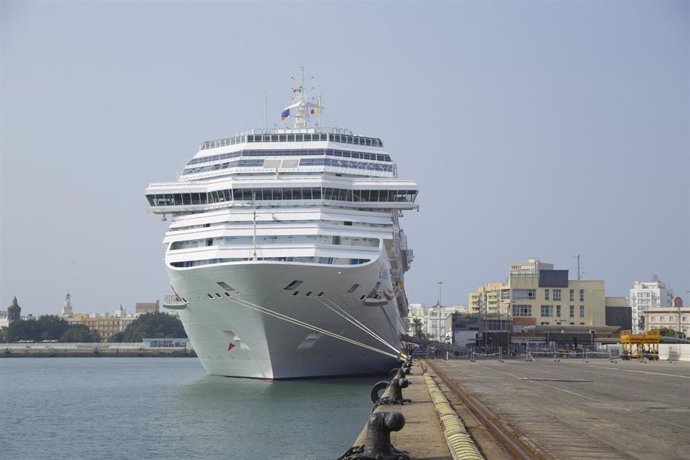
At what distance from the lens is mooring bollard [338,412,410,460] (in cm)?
1030

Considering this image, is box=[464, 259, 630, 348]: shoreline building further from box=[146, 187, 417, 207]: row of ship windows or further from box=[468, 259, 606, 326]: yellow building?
box=[146, 187, 417, 207]: row of ship windows

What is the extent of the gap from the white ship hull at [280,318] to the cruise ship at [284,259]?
59mm

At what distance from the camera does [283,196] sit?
154 feet

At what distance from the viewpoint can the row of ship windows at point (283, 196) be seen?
153 feet

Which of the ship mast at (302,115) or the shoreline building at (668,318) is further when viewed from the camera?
the shoreline building at (668,318)

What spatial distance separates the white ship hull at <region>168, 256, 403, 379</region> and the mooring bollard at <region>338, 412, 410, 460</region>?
29.3 m

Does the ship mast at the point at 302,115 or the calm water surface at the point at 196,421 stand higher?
the ship mast at the point at 302,115

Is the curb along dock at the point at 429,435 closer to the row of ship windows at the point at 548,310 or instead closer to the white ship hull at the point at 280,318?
the white ship hull at the point at 280,318

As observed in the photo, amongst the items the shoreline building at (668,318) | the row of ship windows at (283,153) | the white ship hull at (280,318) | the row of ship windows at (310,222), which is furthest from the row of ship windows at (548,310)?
the row of ship windows at (310,222)

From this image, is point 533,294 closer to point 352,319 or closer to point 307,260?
point 352,319

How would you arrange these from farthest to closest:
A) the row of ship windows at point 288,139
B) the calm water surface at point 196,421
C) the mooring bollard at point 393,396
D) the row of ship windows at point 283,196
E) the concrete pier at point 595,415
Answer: the row of ship windows at point 288,139, the row of ship windows at point 283,196, the calm water surface at point 196,421, the mooring bollard at point 393,396, the concrete pier at point 595,415

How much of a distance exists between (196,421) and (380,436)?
22900 mm

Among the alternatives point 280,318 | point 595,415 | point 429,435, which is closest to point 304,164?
point 280,318

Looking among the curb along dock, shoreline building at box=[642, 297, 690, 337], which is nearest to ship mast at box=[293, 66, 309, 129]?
the curb along dock
